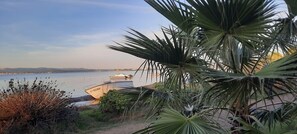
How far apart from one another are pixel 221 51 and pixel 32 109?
6.49 metres

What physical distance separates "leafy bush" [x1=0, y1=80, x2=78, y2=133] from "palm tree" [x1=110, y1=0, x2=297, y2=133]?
5894 millimetres

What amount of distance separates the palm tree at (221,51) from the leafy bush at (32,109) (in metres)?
5.89

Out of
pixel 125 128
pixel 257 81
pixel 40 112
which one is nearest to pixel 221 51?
pixel 257 81

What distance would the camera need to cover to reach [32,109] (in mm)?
9438

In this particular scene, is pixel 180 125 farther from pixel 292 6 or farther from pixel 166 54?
pixel 292 6

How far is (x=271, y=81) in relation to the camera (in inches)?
142

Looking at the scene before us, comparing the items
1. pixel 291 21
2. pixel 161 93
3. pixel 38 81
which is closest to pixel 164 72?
pixel 161 93

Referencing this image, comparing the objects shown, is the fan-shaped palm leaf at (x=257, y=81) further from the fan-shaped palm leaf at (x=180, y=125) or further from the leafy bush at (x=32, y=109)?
the leafy bush at (x=32, y=109)

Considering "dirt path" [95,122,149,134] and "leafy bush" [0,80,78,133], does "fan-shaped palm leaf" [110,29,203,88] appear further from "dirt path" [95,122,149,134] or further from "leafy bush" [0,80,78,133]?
"leafy bush" [0,80,78,133]

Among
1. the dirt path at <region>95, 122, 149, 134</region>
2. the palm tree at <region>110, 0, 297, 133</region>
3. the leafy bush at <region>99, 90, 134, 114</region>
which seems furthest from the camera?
the leafy bush at <region>99, 90, 134, 114</region>

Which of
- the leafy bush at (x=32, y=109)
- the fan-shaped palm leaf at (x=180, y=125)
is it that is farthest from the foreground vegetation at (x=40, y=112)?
the fan-shaped palm leaf at (x=180, y=125)

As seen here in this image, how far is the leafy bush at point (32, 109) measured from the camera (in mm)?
9203

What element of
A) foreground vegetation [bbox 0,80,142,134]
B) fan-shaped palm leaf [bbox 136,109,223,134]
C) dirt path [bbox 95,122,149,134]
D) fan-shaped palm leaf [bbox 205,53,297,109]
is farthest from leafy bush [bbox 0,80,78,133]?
fan-shaped palm leaf [bbox 205,53,297,109]

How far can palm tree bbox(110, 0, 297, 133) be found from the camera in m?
3.55
